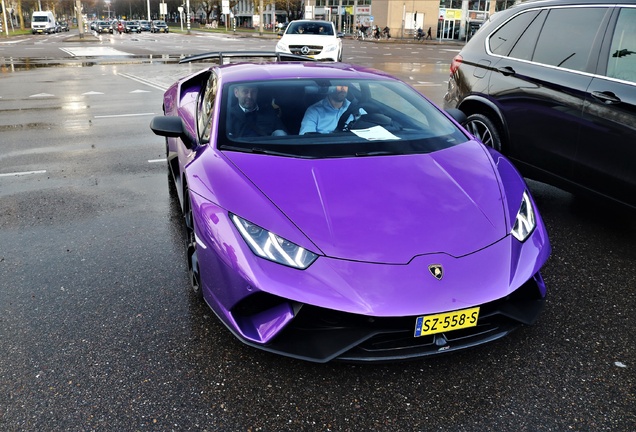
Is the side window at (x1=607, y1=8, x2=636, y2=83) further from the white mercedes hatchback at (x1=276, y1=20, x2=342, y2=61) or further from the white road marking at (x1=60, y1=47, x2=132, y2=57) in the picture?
the white road marking at (x1=60, y1=47, x2=132, y2=57)

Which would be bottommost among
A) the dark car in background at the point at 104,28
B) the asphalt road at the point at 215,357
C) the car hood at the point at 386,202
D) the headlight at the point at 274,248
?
the asphalt road at the point at 215,357

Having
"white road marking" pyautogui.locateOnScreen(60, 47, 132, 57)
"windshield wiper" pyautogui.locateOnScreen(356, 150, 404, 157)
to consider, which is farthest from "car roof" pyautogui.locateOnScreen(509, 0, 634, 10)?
"white road marking" pyautogui.locateOnScreen(60, 47, 132, 57)

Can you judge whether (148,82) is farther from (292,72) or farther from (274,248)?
(274,248)

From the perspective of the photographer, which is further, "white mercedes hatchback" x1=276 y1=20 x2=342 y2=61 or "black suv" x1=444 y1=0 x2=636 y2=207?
"white mercedes hatchback" x1=276 y1=20 x2=342 y2=61

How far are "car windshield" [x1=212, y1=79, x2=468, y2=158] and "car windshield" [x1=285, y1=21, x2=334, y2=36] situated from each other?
16842 millimetres

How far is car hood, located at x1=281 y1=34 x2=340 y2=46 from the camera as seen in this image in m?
18.9

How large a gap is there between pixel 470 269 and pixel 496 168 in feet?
3.57

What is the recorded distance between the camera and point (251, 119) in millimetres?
3646

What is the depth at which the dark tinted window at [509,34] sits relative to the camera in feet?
16.9

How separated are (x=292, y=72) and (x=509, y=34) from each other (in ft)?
8.12

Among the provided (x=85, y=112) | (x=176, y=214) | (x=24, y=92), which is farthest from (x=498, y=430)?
(x=24, y=92)

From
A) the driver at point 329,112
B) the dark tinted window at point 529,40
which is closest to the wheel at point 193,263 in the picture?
the driver at point 329,112

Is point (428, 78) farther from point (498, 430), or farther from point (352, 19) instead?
point (352, 19)

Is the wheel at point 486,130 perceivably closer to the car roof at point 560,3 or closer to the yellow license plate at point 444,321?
the car roof at point 560,3
